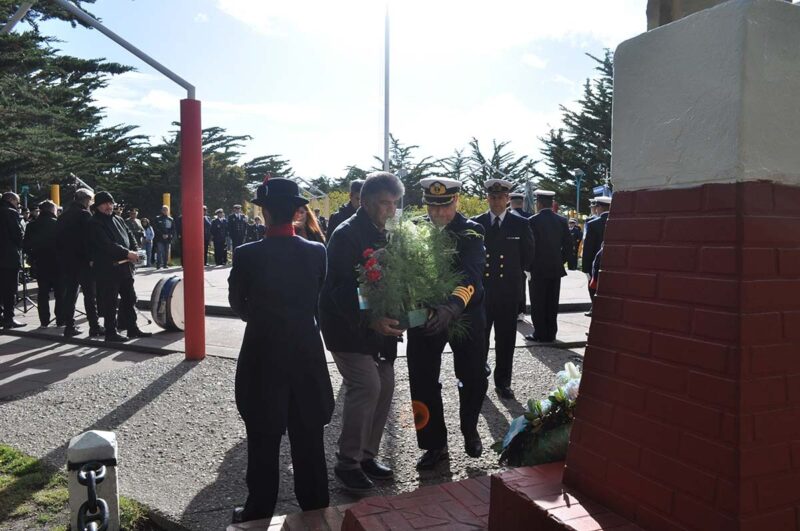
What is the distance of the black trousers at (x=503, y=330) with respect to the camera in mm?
6223

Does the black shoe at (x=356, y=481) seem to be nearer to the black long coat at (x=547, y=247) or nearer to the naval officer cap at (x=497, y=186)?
the naval officer cap at (x=497, y=186)

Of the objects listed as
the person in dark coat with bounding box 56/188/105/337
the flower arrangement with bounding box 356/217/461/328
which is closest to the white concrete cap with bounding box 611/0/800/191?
the flower arrangement with bounding box 356/217/461/328

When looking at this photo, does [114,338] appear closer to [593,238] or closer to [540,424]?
[593,238]

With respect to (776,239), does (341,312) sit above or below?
below

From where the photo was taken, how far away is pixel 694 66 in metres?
1.76

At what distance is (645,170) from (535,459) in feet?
4.46

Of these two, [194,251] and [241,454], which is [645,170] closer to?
[241,454]

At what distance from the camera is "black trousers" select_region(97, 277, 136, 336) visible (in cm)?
873

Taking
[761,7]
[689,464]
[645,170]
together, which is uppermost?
[761,7]

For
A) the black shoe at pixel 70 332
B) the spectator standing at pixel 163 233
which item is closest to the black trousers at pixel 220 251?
the spectator standing at pixel 163 233

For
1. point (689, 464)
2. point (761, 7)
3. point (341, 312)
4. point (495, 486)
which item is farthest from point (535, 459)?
point (761, 7)

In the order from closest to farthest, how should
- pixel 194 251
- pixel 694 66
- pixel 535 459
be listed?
pixel 694 66 < pixel 535 459 < pixel 194 251

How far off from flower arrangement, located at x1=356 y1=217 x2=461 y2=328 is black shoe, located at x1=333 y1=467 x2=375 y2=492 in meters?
1.12

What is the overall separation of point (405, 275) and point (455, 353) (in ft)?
4.22
